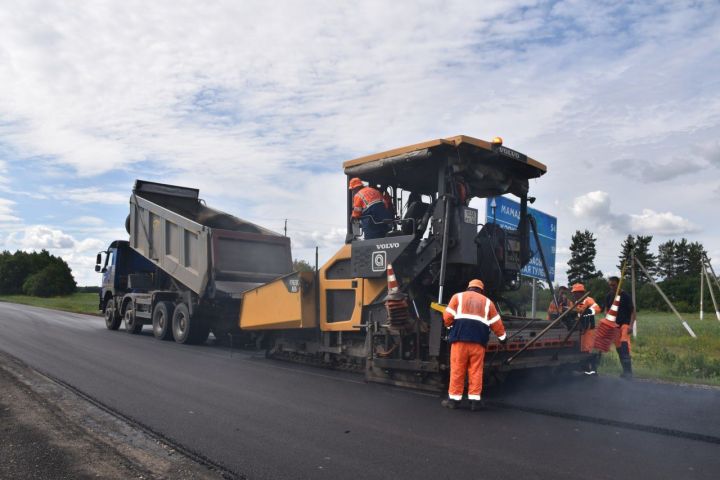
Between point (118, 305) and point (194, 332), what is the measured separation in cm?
449

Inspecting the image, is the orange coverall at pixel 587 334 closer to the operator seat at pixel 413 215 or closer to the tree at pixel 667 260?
the operator seat at pixel 413 215

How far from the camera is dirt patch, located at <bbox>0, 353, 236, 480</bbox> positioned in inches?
165

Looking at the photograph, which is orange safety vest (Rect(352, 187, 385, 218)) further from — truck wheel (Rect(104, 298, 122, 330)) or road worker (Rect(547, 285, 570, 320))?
truck wheel (Rect(104, 298, 122, 330))

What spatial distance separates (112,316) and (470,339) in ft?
41.4

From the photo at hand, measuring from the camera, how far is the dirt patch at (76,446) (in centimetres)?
419

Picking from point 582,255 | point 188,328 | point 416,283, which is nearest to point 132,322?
point 188,328

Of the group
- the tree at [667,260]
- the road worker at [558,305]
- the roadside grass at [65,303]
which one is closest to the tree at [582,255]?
the tree at [667,260]

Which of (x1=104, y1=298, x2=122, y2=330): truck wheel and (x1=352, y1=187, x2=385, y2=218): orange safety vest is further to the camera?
(x1=104, y1=298, x2=122, y2=330): truck wheel

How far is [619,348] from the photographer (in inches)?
345

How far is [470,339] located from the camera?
6.25m

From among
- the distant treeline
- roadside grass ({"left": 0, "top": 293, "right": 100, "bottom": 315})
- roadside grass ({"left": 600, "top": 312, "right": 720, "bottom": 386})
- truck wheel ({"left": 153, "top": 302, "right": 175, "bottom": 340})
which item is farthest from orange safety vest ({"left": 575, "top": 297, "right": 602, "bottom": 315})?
the distant treeline

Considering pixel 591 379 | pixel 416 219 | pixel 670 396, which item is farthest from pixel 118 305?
pixel 670 396

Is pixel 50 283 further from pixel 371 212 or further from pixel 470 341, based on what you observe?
pixel 470 341

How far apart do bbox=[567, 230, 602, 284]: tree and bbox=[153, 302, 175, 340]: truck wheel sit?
46172 millimetres
